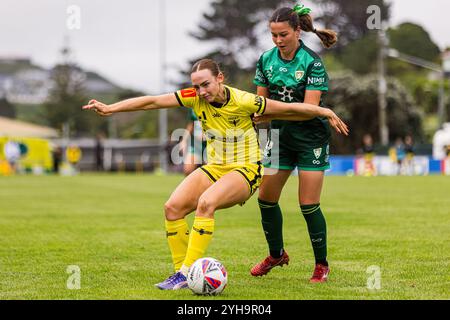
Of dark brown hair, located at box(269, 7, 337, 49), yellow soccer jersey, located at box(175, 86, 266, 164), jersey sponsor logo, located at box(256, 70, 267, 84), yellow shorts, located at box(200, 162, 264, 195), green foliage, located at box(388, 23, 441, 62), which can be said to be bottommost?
yellow shorts, located at box(200, 162, 264, 195)

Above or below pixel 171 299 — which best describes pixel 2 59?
above

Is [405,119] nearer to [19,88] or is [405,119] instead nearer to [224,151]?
[224,151]

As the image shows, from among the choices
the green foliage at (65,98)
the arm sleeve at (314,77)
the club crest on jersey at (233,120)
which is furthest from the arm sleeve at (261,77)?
the green foliage at (65,98)

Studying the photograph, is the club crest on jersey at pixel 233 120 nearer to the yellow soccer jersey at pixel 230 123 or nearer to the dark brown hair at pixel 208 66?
the yellow soccer jersey at pixel 230 123

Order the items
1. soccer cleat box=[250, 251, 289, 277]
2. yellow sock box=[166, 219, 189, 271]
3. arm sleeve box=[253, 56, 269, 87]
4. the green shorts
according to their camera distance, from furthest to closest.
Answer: soccer cleat box=[250, 251, 289, 277], arm sleeve box=[253, 56, 269, 87], the green shorts, yellow sock box=[166, 219, 189, 271]

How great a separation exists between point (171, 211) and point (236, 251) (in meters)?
2.91

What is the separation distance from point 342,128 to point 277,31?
3.58ft

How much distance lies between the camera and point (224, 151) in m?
7.98

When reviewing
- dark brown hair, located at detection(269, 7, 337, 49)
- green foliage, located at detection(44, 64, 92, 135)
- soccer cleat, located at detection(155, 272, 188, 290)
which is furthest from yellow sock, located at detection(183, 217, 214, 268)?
green foliage, located at detection(44, 64, 92, 135)

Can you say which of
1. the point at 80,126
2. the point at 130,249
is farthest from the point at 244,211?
the point at 80,126

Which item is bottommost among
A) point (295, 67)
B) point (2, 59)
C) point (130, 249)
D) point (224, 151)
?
point (130, 249)

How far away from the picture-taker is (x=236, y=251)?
10.6 metres

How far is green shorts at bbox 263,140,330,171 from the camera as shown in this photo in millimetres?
8273

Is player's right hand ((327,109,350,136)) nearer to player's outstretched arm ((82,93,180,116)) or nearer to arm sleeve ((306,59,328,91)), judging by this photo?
arm sleeve ((306,59,328,91))
